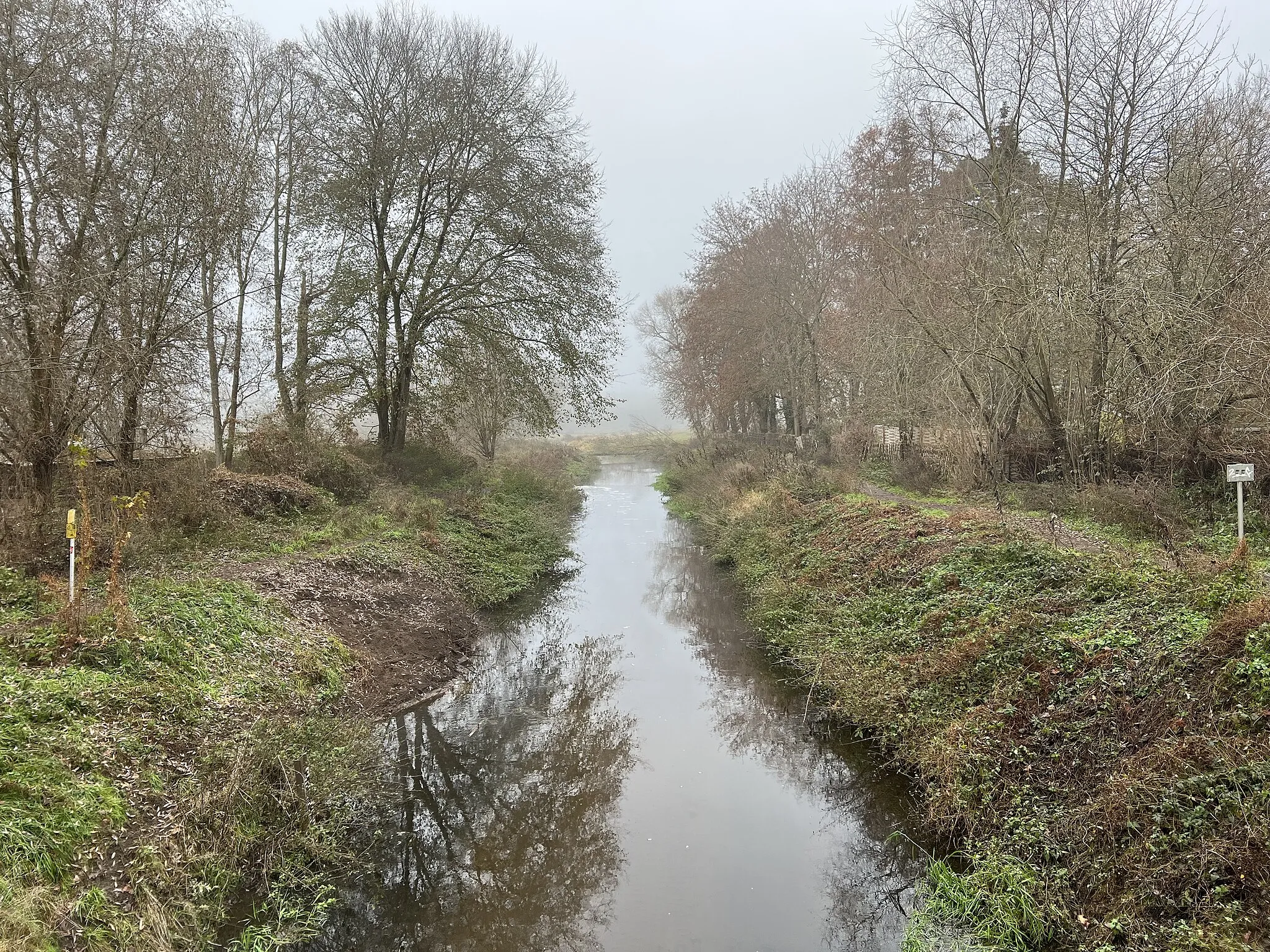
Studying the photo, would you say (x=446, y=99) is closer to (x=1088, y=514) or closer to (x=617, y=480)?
(x=1088, y=514)

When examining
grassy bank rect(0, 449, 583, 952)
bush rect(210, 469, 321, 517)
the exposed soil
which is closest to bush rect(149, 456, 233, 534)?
grassy bank rect(0, 449, 583, 952)

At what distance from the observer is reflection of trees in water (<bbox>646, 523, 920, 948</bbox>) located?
507cm

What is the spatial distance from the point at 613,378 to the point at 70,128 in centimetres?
1273

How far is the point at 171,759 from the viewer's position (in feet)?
17.5

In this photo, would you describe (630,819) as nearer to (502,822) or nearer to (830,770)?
(502,822)

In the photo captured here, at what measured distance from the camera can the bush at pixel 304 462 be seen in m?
14.9

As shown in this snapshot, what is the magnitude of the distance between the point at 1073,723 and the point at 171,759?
22.7 ft

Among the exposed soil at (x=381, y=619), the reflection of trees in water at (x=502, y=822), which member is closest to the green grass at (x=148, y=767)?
the reflection of trees in water at (x=502, y=822)

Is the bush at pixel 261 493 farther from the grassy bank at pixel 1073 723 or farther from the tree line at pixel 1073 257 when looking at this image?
the tree line at pixel 1073 257

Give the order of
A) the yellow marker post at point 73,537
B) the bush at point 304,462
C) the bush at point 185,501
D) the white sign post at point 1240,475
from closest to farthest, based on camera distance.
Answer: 1. the yellow marker post at point 73,537
2. the white sign post at point 1240,475
3. the bush at point 185,501
4. the bush at point 304,462

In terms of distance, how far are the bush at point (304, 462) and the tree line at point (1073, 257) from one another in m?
12.5

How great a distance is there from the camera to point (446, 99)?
676 inches

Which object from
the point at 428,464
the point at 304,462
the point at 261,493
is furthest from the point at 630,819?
the point at 428,464

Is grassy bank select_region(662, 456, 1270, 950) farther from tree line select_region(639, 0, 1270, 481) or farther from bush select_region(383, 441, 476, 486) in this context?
bush select_region(383, 441, 476, 486)
